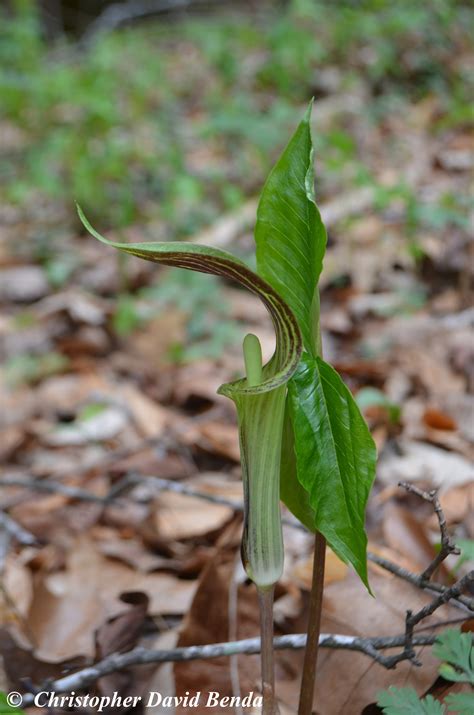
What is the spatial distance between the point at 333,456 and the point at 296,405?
0.09 m

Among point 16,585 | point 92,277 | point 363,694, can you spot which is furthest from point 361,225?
point 363,694

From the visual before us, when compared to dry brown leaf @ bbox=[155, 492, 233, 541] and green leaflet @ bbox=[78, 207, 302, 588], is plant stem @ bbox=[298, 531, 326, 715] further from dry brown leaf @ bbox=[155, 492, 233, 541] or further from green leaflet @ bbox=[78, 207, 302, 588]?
dry brown leaf @ bbox=[155, 492, 233, 541]

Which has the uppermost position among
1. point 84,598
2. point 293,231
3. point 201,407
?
point 293,231

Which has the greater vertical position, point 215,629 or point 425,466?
point 425,466

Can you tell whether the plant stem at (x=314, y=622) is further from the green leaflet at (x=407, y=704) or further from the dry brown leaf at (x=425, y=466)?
the dry brown leaf at (x=425, y=466)

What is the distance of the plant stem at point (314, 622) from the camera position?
1.09m

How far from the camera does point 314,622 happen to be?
43.8 inches

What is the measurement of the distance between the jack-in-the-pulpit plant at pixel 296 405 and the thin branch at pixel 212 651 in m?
0.38

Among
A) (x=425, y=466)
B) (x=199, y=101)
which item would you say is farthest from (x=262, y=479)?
(x=199, y=101)

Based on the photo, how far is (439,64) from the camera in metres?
6.84

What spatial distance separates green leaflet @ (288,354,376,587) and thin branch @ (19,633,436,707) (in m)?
0.42

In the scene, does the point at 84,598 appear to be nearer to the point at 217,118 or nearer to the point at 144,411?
the point at 144,411

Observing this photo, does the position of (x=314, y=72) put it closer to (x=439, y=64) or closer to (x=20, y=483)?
(x=439, y=64)

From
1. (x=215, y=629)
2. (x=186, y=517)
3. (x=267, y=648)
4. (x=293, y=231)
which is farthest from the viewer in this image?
(x=186, y=517)
